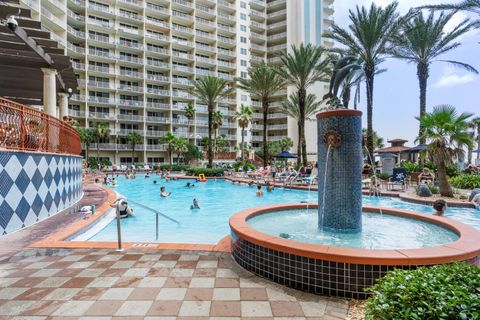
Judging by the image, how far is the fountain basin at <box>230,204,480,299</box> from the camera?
3.35 m

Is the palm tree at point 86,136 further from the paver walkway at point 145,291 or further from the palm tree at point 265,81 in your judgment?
the paver walkway at point 145,291

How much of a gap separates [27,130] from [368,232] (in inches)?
301

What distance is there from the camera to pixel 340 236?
5438 mm

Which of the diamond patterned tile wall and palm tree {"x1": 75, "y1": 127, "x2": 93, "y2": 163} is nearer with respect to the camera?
the diamond patterned tile wall

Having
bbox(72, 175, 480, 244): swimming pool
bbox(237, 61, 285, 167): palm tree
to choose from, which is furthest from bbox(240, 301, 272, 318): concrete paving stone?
bbox(237, 61, 285, 167): palm tree

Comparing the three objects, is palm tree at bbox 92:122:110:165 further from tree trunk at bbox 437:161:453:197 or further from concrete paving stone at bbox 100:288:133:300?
concrete paving stone at bbox 100:288:133:300

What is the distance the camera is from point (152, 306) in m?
3.16

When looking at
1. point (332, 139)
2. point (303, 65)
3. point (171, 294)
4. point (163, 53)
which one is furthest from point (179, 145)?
point (171, 294)

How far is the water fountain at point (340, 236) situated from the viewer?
11.2 ft

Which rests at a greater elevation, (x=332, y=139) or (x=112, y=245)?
(x=332, y=139)

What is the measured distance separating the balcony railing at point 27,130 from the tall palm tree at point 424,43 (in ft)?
76.6

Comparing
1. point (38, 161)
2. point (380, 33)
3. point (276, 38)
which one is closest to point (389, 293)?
point (38, 161)

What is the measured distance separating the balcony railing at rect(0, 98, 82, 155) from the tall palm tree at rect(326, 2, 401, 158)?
67.1 ft

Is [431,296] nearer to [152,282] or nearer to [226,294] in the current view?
[226,294]
